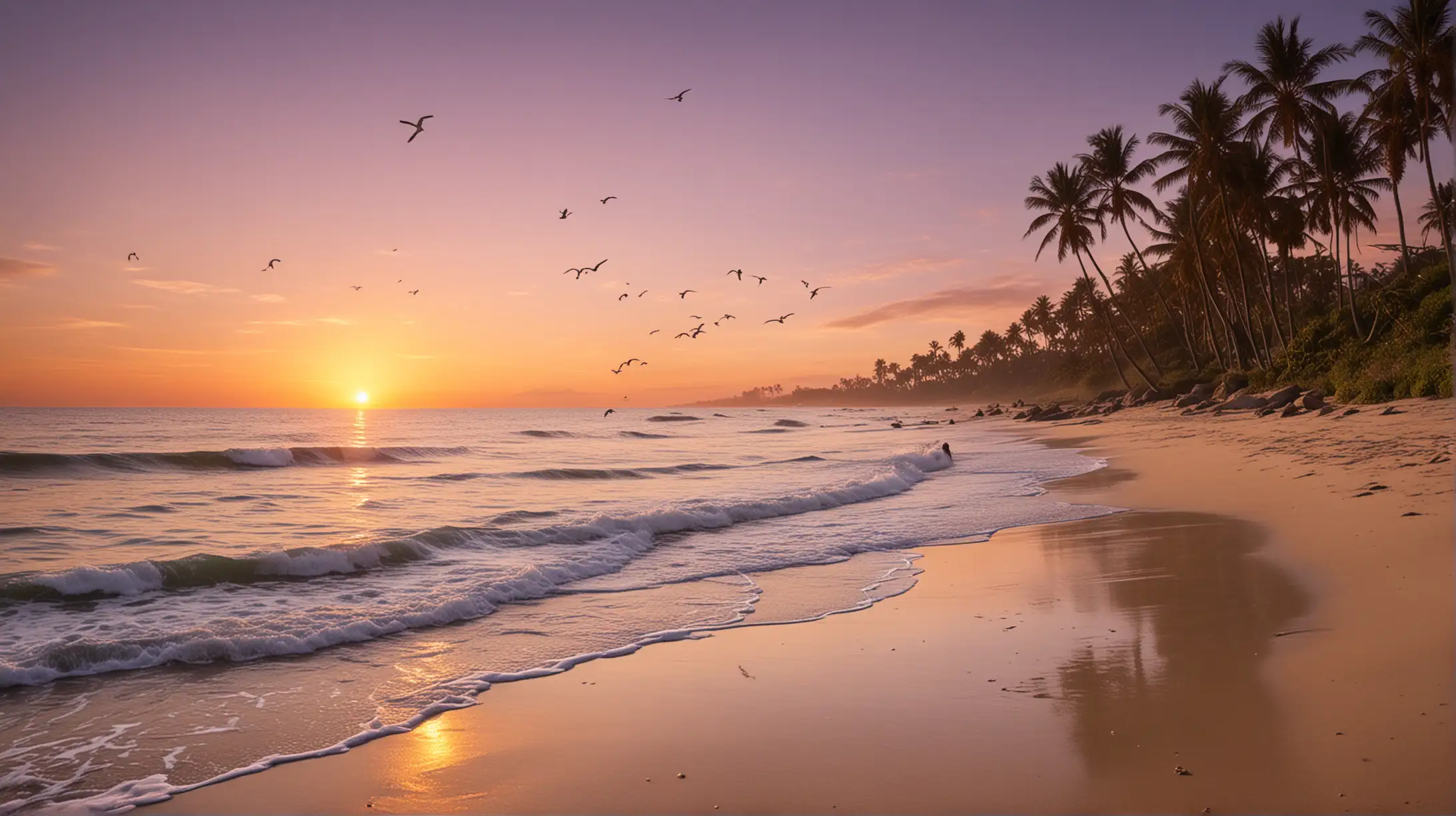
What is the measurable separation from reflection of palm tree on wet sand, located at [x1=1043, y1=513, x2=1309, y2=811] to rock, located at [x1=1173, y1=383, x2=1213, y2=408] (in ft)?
107

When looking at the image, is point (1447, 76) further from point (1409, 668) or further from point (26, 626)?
point (26, 626)

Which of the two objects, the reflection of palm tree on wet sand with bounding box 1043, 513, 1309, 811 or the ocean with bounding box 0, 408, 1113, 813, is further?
the ocean with bounding box 0, 408, 1113, 813

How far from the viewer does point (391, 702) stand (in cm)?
586

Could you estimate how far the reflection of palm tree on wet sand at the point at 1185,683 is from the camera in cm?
383

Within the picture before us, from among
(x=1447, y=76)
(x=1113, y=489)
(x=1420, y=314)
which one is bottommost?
(x=1113, y=489)

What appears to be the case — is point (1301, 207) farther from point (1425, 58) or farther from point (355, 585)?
point (355, 585)

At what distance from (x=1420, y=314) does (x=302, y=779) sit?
3510cm

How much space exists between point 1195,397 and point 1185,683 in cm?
3929

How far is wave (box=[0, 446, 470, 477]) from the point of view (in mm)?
25750

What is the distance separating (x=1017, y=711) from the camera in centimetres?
493

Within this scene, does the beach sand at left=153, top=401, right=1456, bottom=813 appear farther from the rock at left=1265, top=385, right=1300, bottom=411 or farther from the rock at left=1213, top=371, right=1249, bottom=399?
the rock at left=1213, top=371, right=1249, bottom=399

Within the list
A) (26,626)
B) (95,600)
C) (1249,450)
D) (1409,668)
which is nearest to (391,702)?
(26,626)

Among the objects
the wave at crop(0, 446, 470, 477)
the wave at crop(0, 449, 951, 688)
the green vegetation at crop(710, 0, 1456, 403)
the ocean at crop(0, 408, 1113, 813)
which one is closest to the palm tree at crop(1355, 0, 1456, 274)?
the green vegetation at crop(710, 0, 1456, 403)

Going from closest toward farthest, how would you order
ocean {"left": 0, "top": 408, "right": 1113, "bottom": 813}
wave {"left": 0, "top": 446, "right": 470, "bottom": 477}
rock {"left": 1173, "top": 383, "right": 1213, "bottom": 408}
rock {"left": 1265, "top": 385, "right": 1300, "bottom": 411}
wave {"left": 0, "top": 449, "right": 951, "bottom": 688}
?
ocean {"left": 0, "top": 408, "right": 1113, "bottom": 813}
wave {"left": 0, "top": 449, "right": 951, "bottom": 688}
wave {"left": 0, "top": 446, "right": 470, "bottom": 477}
rock {"left": 1265, "top": 385, "right": 1300, "bottom": 411}
rock {"left": 1173, "top": 383, "right": 1213, "bottom": 408}
